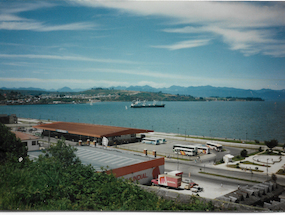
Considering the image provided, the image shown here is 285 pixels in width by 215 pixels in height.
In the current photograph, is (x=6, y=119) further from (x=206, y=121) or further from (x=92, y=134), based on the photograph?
(x=206, y=121)

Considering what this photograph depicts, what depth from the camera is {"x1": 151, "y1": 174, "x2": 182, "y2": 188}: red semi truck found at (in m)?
12.2

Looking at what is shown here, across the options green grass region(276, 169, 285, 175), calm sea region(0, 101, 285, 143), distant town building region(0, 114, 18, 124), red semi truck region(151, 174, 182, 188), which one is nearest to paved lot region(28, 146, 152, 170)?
red semi truck region(151, 174, 182, 188)

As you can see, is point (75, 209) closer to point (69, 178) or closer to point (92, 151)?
point (69, 178)

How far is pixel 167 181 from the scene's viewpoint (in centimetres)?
1240

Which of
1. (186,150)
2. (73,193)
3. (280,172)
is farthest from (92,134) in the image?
(73,193)

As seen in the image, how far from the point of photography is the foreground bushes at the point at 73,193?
5.29 metres

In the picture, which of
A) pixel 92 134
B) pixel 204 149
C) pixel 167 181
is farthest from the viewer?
pixel 204 149

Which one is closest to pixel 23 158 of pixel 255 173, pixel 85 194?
pixel 85 194

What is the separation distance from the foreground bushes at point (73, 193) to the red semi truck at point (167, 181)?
21.5ft

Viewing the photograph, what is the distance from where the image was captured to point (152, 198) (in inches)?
220

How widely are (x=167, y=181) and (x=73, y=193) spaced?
25.6ft

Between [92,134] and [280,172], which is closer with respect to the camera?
[280,172]

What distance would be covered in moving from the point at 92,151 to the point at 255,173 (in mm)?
12281

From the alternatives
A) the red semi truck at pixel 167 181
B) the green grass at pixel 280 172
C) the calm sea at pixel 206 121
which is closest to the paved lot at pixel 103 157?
the red semi truck at pixel 167 181
